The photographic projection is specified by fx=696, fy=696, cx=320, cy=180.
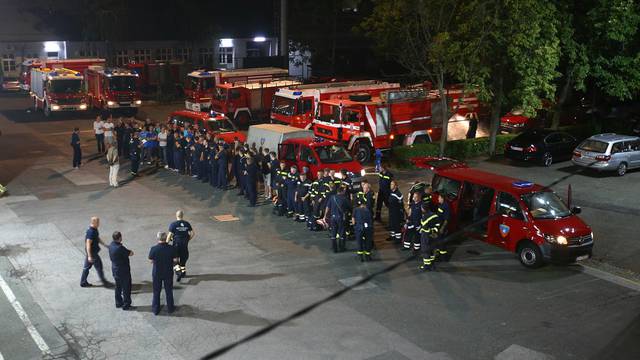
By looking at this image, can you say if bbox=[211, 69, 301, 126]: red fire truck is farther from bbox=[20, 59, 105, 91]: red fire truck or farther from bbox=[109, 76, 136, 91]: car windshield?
bbox=[20, 59, 105, 91]: red fire truck

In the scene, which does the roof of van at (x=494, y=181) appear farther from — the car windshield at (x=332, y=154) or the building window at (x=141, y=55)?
the building window at (x=141, y=55)

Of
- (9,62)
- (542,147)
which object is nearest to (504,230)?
(542,147)

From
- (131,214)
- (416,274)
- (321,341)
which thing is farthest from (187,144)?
(321,341)

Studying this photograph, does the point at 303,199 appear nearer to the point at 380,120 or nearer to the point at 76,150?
the point at 380,120

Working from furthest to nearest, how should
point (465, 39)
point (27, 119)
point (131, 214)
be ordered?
point (27, 119)
point (465, 39)
point (131, 214)

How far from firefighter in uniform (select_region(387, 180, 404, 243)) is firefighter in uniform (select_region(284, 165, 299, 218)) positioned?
290cm

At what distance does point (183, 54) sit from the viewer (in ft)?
189

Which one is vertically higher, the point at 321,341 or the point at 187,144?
the point at 187,144

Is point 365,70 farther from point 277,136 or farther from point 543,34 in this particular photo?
point 277,136

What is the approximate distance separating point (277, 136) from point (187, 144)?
11.8 feet

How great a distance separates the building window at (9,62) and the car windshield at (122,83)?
1965cm

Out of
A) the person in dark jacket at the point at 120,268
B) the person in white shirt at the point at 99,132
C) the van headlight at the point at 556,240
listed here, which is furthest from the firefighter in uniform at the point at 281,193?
the person in white shirt at the point at 99,132

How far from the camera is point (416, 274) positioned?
14.5 m

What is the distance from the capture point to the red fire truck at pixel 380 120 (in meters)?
25.9
